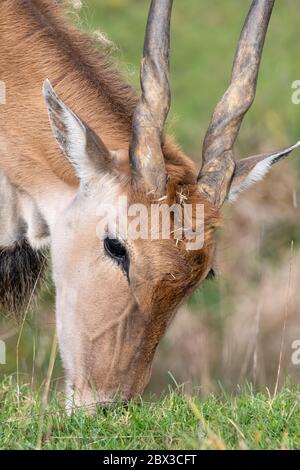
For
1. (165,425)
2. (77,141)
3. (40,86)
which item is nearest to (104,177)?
(77,141)

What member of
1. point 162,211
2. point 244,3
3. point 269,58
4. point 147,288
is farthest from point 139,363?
point 244,3

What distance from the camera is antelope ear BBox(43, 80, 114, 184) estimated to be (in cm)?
575

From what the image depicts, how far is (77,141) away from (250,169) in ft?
3.09

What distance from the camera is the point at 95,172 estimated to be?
19.5ft

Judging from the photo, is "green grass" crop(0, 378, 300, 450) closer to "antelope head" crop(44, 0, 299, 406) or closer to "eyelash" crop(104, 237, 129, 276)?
"antelope head" crop(44, 0, 299, 406)

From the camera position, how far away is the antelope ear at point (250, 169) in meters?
6.13

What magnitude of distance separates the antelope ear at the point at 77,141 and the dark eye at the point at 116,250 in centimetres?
39

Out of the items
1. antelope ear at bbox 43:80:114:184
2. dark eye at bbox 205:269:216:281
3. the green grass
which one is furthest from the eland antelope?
the green grass

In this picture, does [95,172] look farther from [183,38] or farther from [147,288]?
[183,38]

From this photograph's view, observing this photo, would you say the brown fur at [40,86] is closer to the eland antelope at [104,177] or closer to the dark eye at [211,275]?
the eland antelope at [104,177]

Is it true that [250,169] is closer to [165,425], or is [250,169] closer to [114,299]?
[114,299]

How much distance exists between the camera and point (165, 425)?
5.00 m

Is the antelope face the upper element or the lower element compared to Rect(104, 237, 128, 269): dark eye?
lower
